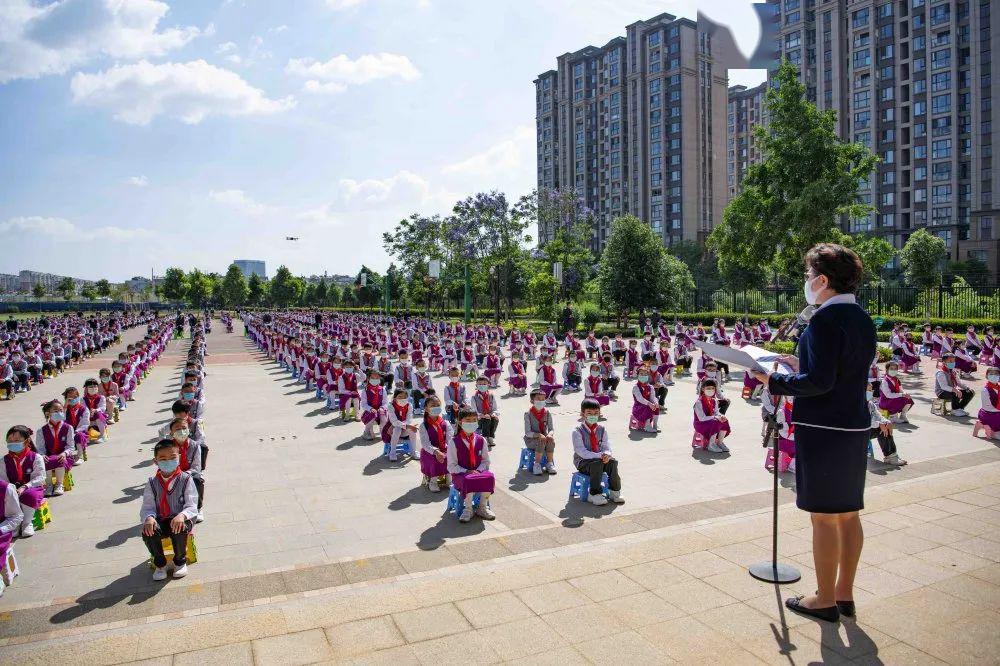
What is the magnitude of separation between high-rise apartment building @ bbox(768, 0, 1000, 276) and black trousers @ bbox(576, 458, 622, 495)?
220 feet

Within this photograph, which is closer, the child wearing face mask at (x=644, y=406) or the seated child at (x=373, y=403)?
the seated child at (x=373, y=403)

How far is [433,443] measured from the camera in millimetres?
8836

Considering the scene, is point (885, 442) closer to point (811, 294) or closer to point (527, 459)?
point (527, 459)

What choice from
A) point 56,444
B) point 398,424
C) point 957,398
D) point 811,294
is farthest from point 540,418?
point 957,398

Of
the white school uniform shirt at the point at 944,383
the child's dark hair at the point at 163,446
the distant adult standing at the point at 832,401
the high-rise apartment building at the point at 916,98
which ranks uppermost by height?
the high-rise apartment building at the point at 916,98

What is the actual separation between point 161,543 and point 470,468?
10.7ft

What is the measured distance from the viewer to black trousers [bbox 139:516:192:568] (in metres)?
6.07

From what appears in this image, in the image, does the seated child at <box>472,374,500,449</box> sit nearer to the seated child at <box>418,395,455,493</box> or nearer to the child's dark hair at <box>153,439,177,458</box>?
the seated child at <box>418,395,455,493</box>

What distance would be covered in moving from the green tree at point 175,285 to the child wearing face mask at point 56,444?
4147 inches

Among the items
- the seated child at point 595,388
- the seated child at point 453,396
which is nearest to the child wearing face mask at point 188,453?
the seated child at point 453,396

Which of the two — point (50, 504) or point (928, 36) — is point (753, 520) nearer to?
point (50, 504)

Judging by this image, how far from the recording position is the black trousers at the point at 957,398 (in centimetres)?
1353

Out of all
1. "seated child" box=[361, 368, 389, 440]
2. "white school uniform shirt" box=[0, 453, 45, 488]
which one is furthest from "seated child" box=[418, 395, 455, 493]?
"white school uniform shirt" box=[0, 453, 45, 488]

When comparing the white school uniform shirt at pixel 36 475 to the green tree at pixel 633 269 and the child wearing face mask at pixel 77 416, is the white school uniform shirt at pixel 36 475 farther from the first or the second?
the green tree at pixel 633 269
